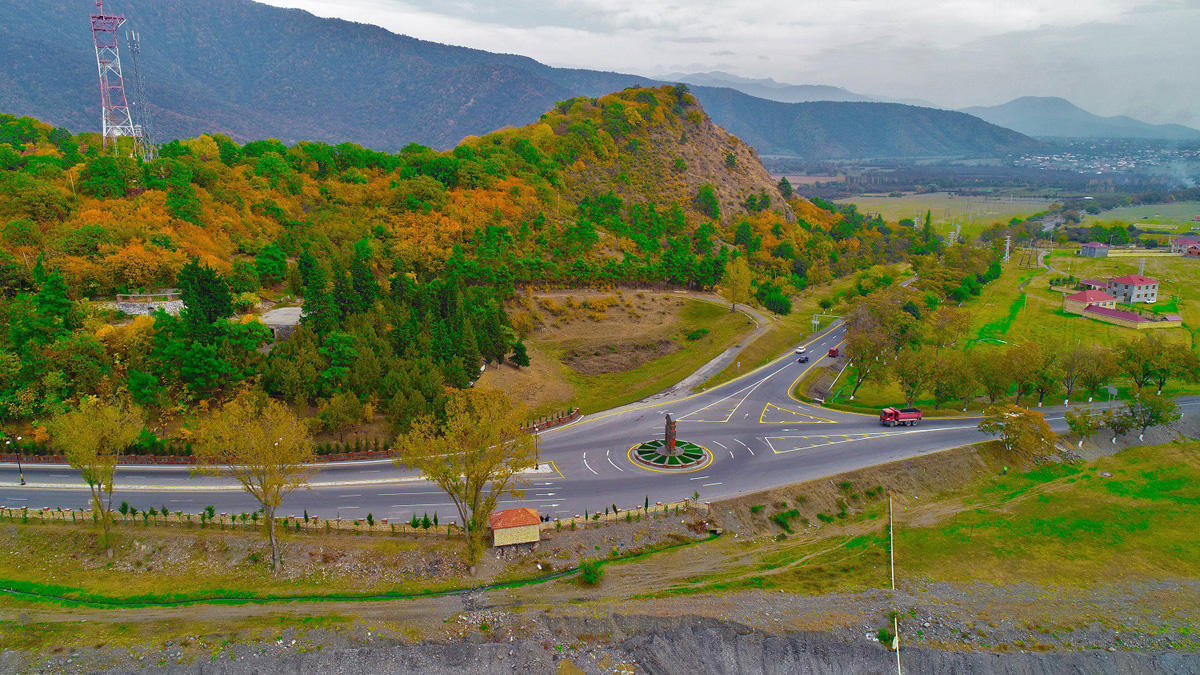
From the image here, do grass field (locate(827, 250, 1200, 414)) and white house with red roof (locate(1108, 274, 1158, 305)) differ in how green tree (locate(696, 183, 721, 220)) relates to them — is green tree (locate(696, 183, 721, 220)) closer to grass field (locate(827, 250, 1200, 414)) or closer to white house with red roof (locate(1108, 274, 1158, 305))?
grass field (locate(827, 250, 1200, 414))

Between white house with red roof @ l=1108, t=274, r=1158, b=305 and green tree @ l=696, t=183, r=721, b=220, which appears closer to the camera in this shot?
white house with red roof @ l=1108, t=274, r=1158, b=305

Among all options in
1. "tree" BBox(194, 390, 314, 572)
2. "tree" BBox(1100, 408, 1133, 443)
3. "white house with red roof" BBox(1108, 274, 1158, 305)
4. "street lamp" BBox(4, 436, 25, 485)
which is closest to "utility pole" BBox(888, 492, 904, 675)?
"tree" BBox(1100, 408, 1133, 443)

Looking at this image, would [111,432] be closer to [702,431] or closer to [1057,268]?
[702,431]

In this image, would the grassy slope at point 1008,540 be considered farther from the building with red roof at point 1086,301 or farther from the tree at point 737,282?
the building with red roof at point 1086,301

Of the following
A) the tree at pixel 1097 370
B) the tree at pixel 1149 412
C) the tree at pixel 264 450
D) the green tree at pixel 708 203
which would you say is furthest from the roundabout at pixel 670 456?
the green tree at pixel 708 203

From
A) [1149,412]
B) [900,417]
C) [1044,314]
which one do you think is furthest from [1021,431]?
[1044,314]
